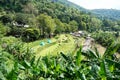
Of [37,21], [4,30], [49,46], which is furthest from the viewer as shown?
[37,21]

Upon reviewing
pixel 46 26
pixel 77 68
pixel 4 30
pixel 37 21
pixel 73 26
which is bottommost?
pixel 73 26

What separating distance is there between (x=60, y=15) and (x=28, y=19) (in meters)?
26.7

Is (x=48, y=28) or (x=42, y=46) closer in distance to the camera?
(x=42, y=46)

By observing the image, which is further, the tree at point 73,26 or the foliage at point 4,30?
the tree at point 73,26

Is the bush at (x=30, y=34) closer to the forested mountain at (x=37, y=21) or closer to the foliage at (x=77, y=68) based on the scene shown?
the forested mountain at (x=37, y=21)

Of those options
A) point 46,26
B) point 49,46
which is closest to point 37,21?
point 46,26

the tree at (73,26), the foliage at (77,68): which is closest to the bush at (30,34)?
the tree at (73,26)

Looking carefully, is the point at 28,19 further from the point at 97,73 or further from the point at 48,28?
the point at 97,73

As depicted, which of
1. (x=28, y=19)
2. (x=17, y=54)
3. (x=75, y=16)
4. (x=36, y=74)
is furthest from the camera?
(x=75, y=16)

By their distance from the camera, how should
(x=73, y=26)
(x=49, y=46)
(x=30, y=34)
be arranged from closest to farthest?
(x=49, y=46), (x=30, y=34), (x=73, y=26)

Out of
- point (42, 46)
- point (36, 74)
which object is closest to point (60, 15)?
point (42, 46)

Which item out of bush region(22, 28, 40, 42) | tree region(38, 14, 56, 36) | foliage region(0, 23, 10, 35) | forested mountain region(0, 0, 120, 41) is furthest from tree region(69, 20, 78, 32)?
foliage region(0, 23, 10, 35)

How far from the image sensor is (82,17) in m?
111

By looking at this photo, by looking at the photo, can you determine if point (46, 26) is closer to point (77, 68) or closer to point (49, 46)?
point (49, 46)
